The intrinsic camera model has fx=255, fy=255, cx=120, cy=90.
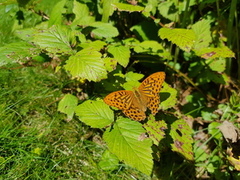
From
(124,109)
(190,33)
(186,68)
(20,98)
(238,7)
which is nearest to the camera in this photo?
(124,109)

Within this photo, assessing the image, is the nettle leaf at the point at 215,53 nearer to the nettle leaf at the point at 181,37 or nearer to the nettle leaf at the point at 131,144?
the nettle leaf at the point at 181,37

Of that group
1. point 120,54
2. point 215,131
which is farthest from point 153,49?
point 215,131

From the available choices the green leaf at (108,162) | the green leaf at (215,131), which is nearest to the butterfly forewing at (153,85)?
the green leaf at (108,162)

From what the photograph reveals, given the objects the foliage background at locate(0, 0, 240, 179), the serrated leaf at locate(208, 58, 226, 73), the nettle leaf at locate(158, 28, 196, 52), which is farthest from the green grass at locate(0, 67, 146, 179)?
the serrated leaf at locate(208, 58, 226, 73)

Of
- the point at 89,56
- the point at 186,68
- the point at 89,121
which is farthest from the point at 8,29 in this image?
the point at 186,68

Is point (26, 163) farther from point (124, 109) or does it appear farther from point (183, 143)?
point (183, 143)

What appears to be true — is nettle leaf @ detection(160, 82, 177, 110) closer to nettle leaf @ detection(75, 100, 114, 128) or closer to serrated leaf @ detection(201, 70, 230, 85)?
nettle leaf @ detection(75, 100, 114, 128)
